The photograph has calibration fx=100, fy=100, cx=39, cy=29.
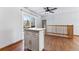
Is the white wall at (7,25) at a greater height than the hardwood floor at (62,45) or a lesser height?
greater

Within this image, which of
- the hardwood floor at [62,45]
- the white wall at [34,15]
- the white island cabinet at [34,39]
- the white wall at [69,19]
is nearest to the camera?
the white island cabinet at [34,39]

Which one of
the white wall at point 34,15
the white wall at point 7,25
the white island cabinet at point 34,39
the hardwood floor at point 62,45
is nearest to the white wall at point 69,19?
the white wall at point 34,15

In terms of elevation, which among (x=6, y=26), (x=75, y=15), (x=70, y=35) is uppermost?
(x=75, y=15)

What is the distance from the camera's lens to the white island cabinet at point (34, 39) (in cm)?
401

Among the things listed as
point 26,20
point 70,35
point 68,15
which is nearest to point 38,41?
point 26,20

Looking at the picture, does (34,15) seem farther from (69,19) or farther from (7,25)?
(7,25)

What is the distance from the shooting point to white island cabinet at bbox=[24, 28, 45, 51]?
4014 mm

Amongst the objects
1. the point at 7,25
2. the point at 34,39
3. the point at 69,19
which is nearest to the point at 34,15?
the point at 69,19

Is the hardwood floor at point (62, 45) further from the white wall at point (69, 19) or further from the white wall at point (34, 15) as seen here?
the white wall at point (69, 19)

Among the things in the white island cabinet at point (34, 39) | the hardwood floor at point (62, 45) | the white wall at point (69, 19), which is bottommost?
the hardwood floor at point (62, 45)

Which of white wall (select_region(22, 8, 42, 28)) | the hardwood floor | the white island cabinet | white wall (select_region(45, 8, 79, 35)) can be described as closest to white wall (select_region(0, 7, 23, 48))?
the white island cabinet
